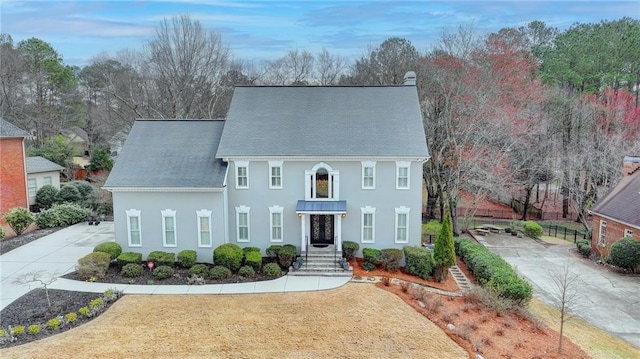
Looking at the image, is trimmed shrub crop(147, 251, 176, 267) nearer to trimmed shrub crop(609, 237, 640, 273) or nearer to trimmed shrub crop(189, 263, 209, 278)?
trimmed shrub crop(189, 263, 209, 278)

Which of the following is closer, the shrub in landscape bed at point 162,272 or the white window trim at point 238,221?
the shrub in landscape bed at point 162,272

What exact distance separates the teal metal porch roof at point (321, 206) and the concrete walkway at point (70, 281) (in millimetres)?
3118

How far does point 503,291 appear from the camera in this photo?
15.8 m

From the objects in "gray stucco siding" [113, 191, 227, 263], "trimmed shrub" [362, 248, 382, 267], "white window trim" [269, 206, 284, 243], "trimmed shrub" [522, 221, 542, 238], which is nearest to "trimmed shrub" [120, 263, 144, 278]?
"gray stucco siding" [113, 191, 227, 263]

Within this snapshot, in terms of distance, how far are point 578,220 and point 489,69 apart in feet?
53.1

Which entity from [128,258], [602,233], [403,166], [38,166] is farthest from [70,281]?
[602,233]

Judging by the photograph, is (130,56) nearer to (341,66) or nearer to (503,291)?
(341,66)

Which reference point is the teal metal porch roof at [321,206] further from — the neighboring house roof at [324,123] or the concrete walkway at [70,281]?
the concrete walkway at [70,281]

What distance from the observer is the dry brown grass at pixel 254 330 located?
11859 mm

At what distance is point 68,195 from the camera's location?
95.4 feet

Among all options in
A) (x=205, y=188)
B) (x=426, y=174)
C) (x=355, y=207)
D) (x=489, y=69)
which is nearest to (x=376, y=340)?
(x=355, y=207)

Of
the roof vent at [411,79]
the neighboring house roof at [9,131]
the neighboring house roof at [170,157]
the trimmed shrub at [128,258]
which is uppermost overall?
the roof vent at [411,79]

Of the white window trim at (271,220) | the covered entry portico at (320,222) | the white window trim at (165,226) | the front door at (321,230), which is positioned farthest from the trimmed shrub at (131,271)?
the front door at (321,230)

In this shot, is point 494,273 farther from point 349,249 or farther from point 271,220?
point 271,220
